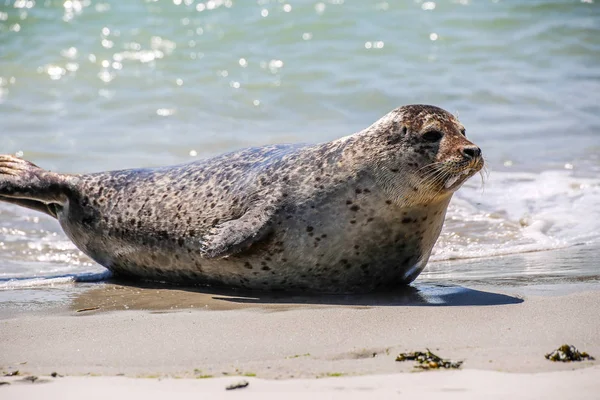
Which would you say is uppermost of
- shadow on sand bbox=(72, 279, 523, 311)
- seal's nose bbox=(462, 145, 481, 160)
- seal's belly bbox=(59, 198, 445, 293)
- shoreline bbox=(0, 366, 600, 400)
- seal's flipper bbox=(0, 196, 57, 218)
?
seal's nose bbox=(462, 145, 481, 160)

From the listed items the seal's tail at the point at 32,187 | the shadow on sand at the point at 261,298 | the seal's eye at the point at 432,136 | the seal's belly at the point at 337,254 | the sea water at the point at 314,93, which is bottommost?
the shadow on sand at the point at 261,298

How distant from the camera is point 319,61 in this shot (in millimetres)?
15023

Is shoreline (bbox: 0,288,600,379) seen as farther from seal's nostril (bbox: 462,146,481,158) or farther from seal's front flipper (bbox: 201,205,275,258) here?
seal's nostril (bbox: 462,146,481,158)

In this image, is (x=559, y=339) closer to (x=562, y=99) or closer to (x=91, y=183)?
(x=91, y=183)

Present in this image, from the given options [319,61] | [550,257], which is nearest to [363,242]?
[550,257]

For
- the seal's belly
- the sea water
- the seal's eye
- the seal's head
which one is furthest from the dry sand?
the sea water

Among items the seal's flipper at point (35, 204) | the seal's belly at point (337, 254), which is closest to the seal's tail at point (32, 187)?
the seal's flipper at point (35, 204)

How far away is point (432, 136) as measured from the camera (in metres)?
5.42

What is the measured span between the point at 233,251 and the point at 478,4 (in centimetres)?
1404

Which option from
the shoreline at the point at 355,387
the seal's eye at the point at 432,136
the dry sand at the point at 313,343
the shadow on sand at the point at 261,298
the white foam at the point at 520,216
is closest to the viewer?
the shoreline at the point at 355,387

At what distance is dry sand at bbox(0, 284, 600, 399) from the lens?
3.43 metres

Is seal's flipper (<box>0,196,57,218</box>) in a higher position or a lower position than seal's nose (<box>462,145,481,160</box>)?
lower

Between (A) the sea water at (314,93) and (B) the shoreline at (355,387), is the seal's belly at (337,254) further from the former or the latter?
(B) the shoreline at (355,387)

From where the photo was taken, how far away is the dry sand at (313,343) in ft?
11.2
